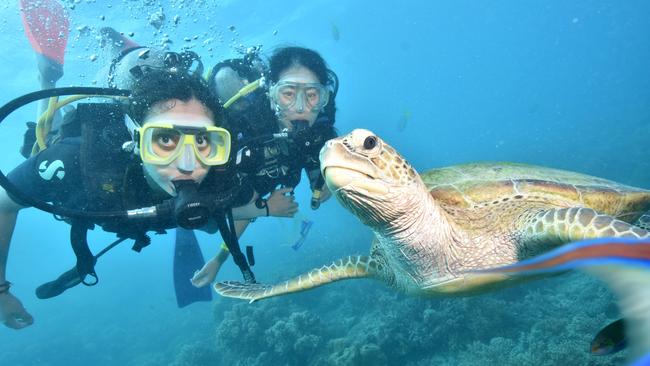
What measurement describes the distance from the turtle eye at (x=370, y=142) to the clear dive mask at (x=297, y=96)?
2.98 meters

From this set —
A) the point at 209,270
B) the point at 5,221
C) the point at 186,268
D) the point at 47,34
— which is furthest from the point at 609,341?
the point at 47,34

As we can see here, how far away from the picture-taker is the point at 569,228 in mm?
2107

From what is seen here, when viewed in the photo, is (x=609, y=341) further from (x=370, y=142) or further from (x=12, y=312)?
(x=12, y=312)

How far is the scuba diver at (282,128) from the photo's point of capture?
4.59 m

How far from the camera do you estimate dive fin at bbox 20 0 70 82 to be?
6.14 m

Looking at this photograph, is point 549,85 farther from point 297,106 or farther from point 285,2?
point 297,106

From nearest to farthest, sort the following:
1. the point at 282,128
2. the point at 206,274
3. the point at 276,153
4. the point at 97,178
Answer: the point at 97,178, the point at 276,153, the point at 206,274, the point at 282,128

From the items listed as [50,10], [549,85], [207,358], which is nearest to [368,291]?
[207,358]

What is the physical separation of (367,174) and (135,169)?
2592 millimetres

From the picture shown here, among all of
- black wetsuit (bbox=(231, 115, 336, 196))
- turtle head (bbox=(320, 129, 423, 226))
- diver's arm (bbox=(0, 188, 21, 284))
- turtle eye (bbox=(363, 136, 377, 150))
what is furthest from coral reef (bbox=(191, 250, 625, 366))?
diver's arm (bbox=(0, 188, 21, 284))

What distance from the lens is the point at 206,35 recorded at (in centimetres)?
1978

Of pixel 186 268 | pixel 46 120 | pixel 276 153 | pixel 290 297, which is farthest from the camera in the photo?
pixel 290 297

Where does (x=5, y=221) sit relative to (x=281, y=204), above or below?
above

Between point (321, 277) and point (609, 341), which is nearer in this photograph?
point (609, 341)
